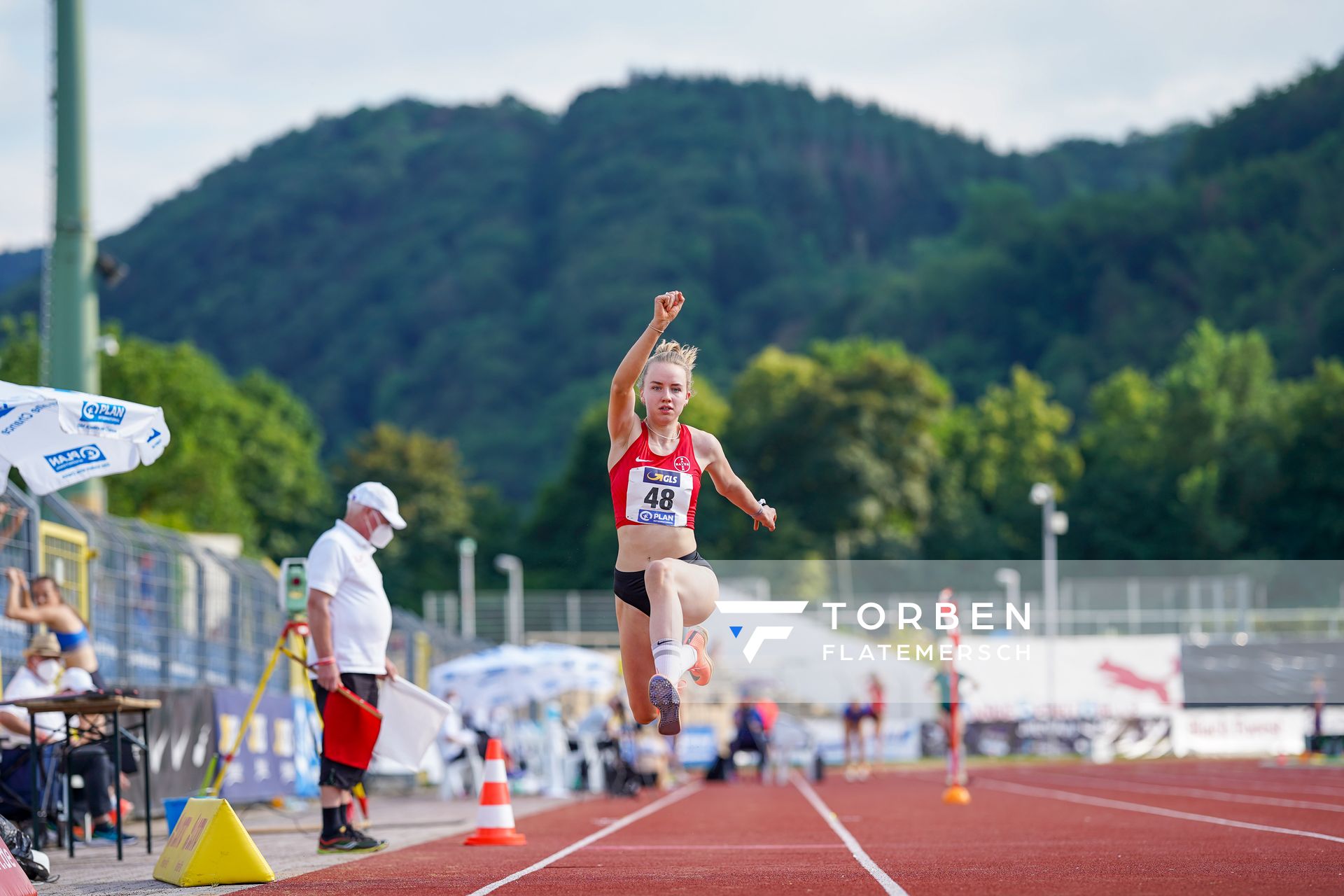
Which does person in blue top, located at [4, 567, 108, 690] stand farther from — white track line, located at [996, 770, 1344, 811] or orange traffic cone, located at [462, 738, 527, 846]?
white track line, located at [996, 770, 1344, 811]

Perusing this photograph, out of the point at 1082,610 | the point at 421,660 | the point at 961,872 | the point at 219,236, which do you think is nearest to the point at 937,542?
the point at 1082,610

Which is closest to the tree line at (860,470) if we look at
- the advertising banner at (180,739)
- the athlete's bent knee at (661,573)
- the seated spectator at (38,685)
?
the advertising banner at (180,739)

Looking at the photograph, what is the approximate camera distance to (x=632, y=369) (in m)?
8.62

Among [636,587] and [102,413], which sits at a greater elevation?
[102,413]

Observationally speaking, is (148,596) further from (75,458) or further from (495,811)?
(495,811)

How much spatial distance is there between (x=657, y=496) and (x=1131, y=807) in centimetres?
993

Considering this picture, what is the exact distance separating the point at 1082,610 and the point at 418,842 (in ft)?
118

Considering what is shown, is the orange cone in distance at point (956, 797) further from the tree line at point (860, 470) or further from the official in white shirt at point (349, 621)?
the tree line at point (860, 470)

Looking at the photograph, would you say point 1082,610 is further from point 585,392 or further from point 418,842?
point 585,392

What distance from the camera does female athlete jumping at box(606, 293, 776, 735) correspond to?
8.71m

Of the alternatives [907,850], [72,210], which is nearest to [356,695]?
[907,850]

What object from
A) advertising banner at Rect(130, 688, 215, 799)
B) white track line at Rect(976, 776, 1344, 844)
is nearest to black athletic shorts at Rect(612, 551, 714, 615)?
white track line at Rect(976, 776, 1344, 844)

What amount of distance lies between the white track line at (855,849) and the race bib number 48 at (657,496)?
2071 mm

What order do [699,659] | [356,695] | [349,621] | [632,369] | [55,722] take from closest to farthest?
1. [632,369]
2. [699,659]
3. [356,695]
4. [349,621]
5. [55,722]
